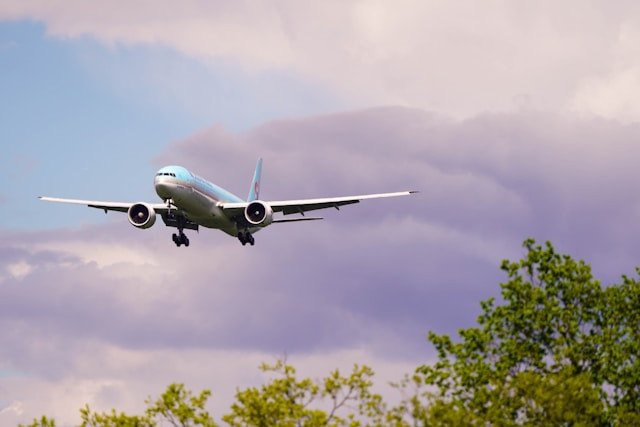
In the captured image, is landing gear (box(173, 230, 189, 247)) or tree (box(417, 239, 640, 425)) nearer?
tree (box(417, 239, 640, 425))

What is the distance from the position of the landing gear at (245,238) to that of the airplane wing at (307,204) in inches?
118

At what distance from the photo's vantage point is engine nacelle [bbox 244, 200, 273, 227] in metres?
82.6

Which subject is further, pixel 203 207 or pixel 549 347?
pixel 203 207

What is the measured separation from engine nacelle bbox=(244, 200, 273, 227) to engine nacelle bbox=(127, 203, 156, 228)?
22.5 feet

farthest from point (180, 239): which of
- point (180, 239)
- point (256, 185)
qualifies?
point (256, 185)

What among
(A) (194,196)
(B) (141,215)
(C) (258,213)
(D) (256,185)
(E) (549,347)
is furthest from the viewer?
(D) (256,185)

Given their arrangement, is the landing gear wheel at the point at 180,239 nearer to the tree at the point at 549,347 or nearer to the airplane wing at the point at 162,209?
the airplane wing at the point at 162,209

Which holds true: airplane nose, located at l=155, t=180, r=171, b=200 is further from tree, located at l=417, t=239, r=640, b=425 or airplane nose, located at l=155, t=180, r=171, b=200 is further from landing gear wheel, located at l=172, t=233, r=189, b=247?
tree, located at l=417, t=239, r=640, b=425

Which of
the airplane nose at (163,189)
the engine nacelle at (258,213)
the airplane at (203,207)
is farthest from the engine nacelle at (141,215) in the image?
the engine nacelle at (258,213)

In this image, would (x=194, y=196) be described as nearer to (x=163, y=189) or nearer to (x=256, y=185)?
(x=163, y=189)

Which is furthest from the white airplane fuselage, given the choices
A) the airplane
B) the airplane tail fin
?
the airplane tail fin

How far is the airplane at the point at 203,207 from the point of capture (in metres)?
77.9

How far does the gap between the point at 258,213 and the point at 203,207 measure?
4531 mm

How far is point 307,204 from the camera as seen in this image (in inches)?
3329
